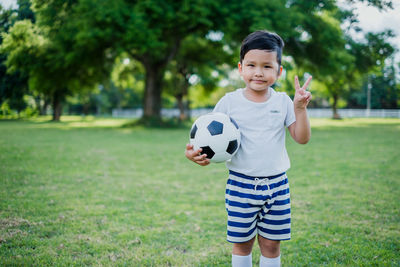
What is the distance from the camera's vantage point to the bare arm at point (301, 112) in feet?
6.28

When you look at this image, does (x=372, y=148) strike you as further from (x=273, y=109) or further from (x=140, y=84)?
(x=140, y=84)

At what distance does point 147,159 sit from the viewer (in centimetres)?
782

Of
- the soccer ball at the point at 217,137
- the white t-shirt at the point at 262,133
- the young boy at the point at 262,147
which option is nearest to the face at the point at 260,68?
the young boy at the point at 262,147

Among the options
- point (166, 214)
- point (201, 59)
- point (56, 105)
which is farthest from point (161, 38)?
point (56, 105)

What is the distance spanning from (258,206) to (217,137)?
52 centimetres

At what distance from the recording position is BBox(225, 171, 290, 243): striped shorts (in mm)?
1963

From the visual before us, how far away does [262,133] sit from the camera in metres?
2.01

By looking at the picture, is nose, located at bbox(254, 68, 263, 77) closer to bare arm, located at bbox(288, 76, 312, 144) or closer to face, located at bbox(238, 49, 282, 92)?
face, located at bbox(238, 49, 282, 92)

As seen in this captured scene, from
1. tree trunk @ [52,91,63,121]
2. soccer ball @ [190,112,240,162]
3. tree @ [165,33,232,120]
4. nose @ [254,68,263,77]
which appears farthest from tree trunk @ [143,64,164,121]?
nose @ [254,68,263,77]

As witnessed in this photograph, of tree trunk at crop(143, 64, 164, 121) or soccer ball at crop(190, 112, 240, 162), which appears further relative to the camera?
tree trunk at crop(143, 64, 164, 121)

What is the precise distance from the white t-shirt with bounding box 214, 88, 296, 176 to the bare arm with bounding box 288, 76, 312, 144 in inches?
3.0

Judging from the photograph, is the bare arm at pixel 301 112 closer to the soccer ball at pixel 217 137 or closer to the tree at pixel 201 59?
the soccer ball at pixel 217 137

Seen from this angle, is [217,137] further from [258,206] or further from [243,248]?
[243,248]

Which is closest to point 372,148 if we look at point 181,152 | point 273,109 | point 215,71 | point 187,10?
point 181,152
